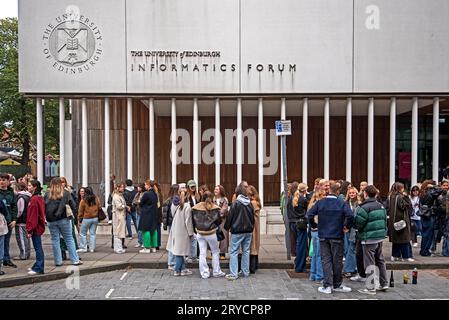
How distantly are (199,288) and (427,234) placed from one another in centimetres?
598

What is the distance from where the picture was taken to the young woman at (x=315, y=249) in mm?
8425

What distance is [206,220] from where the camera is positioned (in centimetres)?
905

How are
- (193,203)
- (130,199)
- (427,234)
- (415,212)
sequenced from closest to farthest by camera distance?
(193,203) < (427,234) < (415,212) < (130,199)

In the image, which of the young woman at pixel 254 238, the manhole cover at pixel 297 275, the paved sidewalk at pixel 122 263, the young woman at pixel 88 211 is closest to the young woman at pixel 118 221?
the paved sidewalk at pixel 122 263

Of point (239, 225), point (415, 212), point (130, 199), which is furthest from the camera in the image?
point (130, 199)

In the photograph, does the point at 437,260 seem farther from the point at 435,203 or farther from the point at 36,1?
the point at 36,1

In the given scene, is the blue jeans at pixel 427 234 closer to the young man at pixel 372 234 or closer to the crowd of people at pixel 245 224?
the crowd of people at pixel 245 224

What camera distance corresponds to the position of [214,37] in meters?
14.5

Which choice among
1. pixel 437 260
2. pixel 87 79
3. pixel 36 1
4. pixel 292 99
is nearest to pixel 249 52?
pixel 292 99

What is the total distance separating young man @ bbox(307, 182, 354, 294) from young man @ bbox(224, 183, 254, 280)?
155 cm

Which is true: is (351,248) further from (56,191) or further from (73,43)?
(73,43)

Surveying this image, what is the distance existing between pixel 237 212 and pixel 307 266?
7.08ft

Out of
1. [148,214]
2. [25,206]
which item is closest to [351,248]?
[148,214]

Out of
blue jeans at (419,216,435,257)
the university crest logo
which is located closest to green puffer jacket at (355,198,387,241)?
blue jeans at (419,216,435,257)
